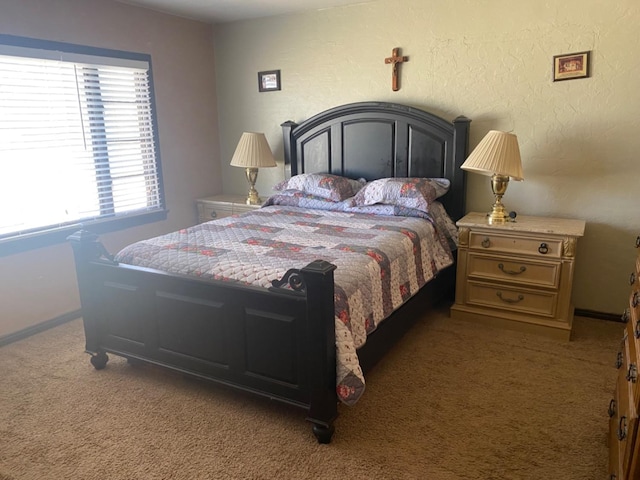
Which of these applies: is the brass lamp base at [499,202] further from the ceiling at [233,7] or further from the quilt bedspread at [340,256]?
the ceiling at [233,7]

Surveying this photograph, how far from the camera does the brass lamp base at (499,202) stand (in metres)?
3.12

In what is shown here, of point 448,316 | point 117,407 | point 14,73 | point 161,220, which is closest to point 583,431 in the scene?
point 448,316

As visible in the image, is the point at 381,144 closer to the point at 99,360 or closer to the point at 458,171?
the point at 458,171

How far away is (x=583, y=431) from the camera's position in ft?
6.94

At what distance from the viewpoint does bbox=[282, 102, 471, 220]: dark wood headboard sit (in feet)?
11.5

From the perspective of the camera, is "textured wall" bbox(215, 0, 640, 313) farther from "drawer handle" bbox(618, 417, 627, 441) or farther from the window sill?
"drawer handle" bbox(618, 417, 627, 441)

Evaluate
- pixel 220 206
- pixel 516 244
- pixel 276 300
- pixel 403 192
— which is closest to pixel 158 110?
pixel 220 206

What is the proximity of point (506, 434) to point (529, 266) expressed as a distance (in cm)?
124

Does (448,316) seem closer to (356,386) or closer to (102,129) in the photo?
(356,386)

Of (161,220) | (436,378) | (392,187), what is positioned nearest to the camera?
(436,378)

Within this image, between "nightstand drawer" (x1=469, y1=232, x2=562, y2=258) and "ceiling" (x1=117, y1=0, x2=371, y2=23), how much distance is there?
2014 mm

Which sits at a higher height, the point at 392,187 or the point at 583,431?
the point at 392,187

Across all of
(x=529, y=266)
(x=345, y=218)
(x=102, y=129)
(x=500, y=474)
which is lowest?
(x=500, y=474)

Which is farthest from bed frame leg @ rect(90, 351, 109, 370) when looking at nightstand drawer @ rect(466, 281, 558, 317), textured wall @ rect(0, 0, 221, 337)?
nightstand drawer @ rect(466, 281, 558, 317)
